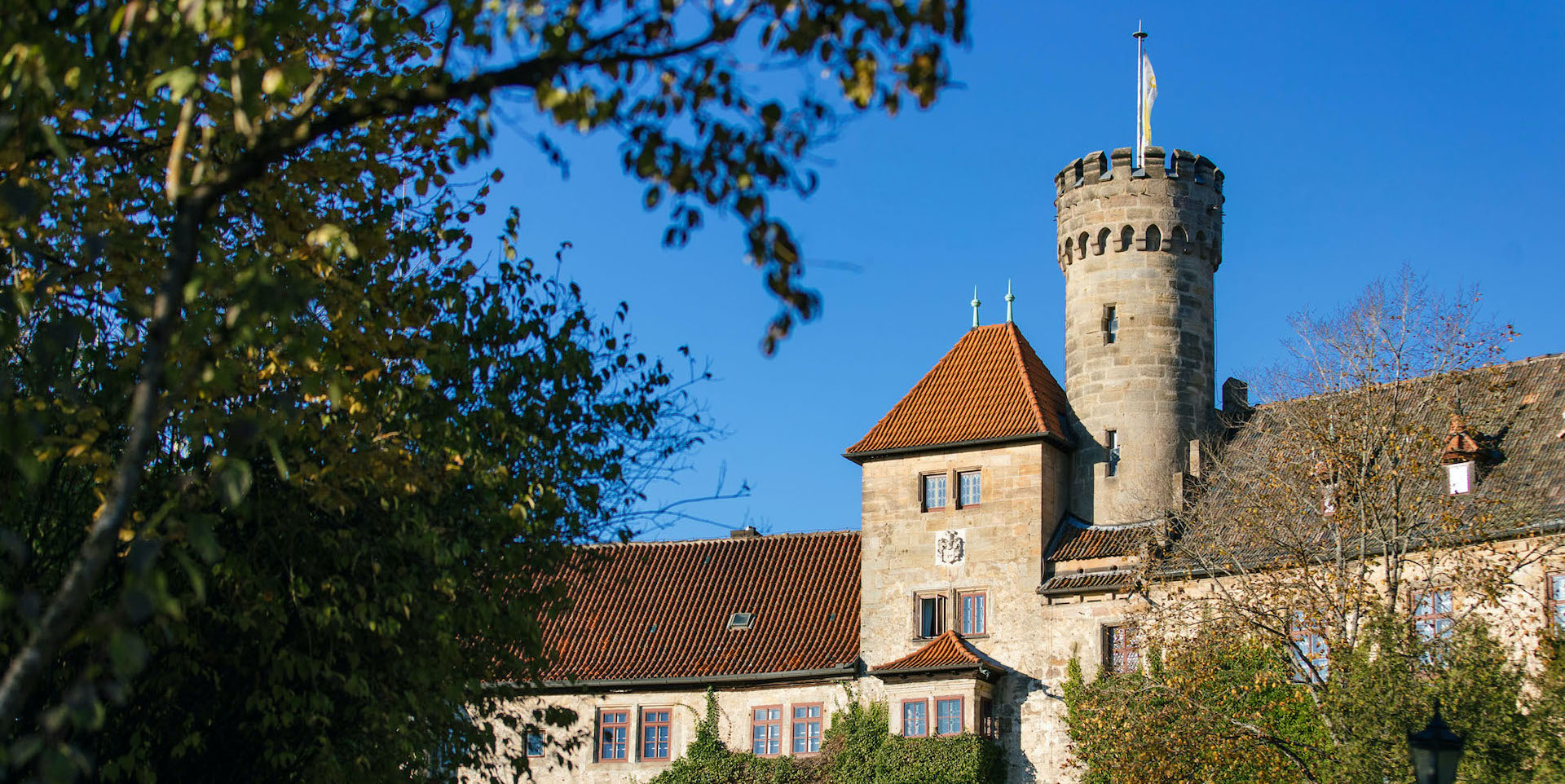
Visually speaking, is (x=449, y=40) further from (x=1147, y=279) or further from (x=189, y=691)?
(x=1147, y=279)

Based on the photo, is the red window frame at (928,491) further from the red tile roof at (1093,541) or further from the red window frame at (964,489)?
the red tile roof at (1093,541)

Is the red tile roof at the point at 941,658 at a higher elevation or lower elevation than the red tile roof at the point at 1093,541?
lower

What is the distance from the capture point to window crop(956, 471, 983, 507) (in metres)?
39.7

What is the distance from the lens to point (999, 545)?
38.8 m

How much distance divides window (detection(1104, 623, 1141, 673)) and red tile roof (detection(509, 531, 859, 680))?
578 cm

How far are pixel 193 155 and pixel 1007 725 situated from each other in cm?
2725

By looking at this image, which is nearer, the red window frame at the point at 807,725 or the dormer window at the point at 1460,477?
the dormer window at the point at 1460,477

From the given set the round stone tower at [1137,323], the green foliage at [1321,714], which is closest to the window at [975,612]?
the round stone tower at [1137,323]

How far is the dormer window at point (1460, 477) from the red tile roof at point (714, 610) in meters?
13.2

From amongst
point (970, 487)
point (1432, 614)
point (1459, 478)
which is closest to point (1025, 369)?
point (970, 487)

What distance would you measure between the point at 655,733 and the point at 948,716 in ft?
24.8

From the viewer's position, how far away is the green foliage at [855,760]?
36688mm

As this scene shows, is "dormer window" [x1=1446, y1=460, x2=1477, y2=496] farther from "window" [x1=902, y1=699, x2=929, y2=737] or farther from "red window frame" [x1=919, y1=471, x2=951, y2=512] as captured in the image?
"window" [x1=902, y1=699, x2=929, y2=737]

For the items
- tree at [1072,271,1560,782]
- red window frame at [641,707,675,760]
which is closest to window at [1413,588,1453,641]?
tree at [1072,271,1560,782]
